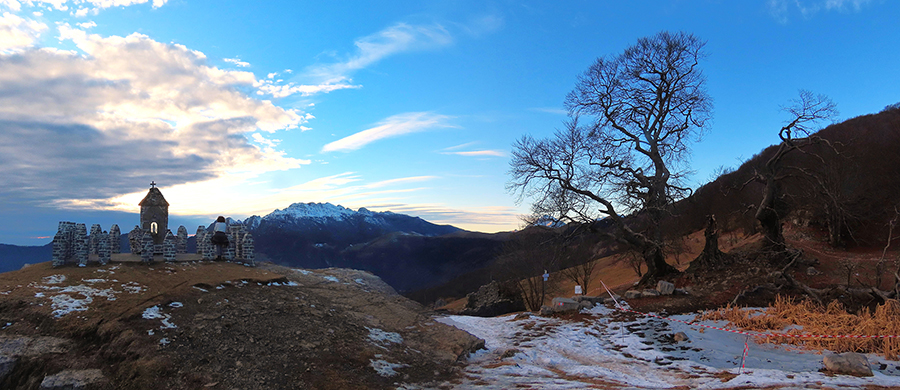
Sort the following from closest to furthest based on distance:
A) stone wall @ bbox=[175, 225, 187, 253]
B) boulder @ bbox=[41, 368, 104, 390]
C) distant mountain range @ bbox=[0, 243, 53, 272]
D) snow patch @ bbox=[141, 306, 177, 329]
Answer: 1. boulder @ bbox=[41, 368, 104, 390]
2. snow patch @ bbox=[141, 306, 177, 329]
3. stone wall @ bbox=[175, 225, 187, 253]
4. distant mountain range @ bbox=[0, 243, 53, 272]

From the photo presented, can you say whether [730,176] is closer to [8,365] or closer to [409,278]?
[8,365]

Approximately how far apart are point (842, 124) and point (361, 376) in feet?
221

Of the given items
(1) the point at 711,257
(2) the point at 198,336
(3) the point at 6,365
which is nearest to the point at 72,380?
(3) the point at 6,365

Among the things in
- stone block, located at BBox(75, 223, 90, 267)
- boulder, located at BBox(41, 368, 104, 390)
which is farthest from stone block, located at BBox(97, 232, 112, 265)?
boulder, located at BBox(41, 368, 104, 390)

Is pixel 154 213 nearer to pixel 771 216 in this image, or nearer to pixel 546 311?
pixel 546 311

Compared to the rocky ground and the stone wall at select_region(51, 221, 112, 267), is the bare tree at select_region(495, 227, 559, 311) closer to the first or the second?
the rocky ground

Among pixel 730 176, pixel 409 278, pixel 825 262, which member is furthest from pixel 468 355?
pixel 409 278

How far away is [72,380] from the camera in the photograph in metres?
7.76

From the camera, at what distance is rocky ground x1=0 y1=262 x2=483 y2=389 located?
8195 millimetres

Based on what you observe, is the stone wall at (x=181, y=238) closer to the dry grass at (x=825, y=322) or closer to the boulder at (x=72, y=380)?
the boulder at (x=72, y=380)

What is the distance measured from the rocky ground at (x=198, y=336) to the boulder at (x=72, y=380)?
22 mm

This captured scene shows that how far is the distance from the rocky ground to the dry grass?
26.7 ft

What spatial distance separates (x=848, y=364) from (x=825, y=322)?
12.8ft

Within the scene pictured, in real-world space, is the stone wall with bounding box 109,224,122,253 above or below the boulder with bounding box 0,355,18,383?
above
